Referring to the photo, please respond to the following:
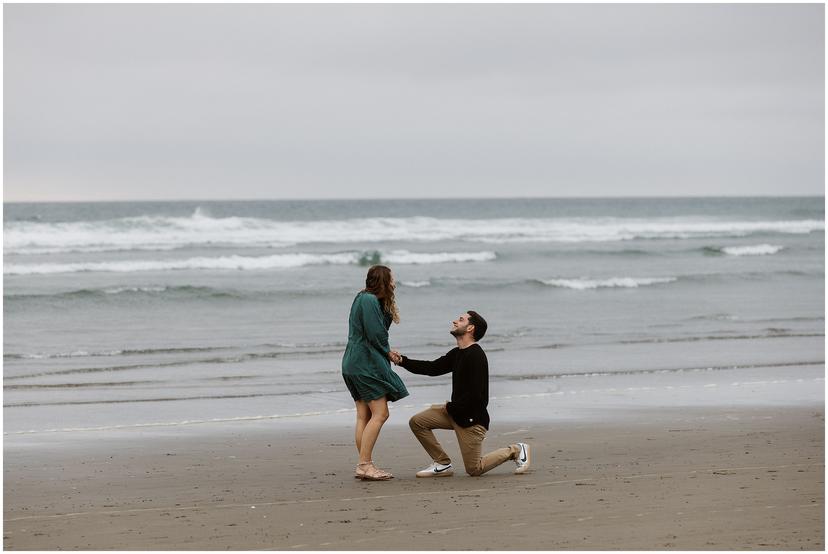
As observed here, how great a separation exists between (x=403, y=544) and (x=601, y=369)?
337 inches

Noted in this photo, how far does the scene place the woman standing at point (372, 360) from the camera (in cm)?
748

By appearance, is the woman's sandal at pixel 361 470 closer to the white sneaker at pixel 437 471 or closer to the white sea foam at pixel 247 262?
the white sneaker at pixel 437 471

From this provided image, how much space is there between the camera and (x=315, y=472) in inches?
309

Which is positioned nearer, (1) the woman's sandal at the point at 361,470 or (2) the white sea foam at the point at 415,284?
(1) the woman's sandal at the point at 361,470

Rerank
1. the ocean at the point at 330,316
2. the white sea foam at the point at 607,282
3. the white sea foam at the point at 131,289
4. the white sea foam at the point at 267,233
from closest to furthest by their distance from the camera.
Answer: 1. the ocean at the point at 330,316
2. the white sea foam at the point at 131,289
3. the white sea foam at the point at 607,282
4. the white sea foam at the point at 267,233

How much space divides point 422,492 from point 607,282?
2210 cm

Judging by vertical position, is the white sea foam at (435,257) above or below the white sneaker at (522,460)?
above

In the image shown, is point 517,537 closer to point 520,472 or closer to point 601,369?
point 520,472

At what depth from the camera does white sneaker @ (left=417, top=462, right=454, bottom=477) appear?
7621mm

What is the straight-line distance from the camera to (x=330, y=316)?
20531 millimetres

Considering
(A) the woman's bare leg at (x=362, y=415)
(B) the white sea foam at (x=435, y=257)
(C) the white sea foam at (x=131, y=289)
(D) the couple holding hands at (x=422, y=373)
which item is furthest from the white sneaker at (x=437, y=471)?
(B) the white sea foam at (x=435, y=257)

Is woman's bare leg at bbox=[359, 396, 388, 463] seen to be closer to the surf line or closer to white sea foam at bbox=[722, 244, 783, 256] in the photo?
the surf line

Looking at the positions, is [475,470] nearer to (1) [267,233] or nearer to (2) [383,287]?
(2) [383,287]

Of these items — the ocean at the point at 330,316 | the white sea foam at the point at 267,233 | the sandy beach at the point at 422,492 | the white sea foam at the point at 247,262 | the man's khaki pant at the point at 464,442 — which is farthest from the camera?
the white sea foam at the point at 267,233
